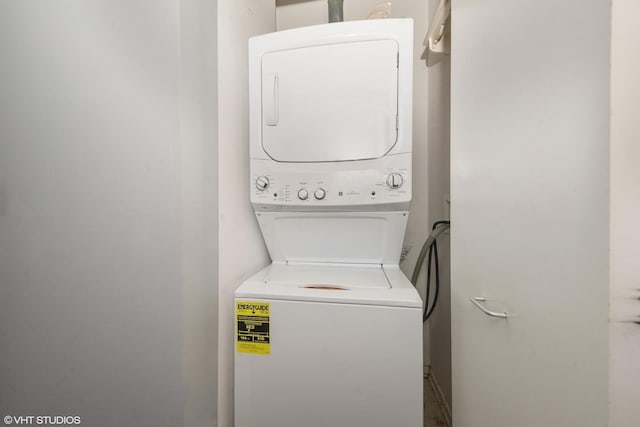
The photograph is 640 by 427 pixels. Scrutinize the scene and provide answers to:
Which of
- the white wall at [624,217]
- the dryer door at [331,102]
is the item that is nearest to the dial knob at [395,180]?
the dryer door at [331,102]

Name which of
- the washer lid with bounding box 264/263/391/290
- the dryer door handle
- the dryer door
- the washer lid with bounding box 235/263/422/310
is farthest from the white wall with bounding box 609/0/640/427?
the dryer door handle

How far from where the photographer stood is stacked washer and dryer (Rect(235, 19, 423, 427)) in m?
0.81

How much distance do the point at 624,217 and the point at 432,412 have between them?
1.48 m

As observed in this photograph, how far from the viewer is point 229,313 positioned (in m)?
1.02

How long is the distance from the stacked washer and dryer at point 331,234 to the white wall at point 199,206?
0.39ft

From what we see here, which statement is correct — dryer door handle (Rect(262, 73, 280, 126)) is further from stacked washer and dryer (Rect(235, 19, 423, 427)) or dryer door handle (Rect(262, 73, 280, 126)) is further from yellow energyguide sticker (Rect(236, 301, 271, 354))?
yellow energyguide sticker (Rect(236, 301, 271, 354))

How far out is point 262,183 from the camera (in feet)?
3.64

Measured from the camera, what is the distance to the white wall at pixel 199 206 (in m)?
0.81

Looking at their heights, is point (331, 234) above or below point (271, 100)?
below

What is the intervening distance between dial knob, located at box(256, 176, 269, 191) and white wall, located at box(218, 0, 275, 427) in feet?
0.29

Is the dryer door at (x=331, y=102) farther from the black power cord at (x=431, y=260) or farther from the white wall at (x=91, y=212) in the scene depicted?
the black power cord at (x=431, y=260)

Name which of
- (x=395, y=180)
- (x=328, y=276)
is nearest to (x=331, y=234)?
(x=328, y=276)

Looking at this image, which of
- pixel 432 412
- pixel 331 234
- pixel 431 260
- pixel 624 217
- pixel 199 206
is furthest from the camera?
pixel 431 260

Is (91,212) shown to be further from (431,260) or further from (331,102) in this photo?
(431,260)
